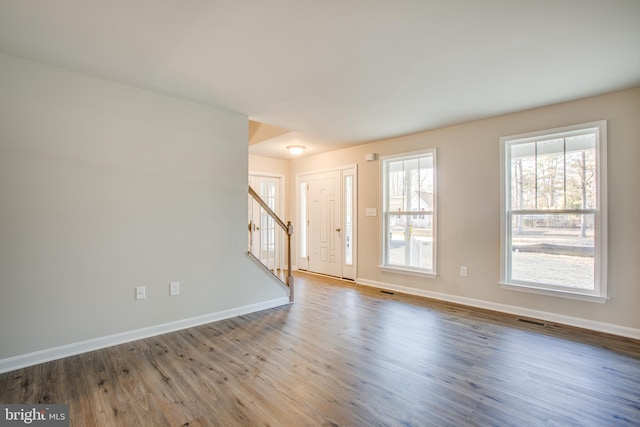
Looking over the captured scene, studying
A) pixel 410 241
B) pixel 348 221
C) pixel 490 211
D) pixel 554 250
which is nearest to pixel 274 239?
pixel 348 221

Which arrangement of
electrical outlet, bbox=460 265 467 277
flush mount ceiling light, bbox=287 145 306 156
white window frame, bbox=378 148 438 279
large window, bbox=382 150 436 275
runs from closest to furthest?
electrical outlet, bbox=460 265 467 277 → white window frame, bbox=378 148 438 279 → large window, bbox=382 150 436 275 → flush mount ceiling light, bbox=287 145 306 156

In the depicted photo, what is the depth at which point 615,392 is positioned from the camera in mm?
2111

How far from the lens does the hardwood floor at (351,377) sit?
187 centimetres

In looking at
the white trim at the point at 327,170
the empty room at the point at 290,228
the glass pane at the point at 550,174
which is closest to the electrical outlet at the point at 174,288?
the empty room at the point at 290,228

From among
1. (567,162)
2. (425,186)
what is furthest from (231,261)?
(567,162)

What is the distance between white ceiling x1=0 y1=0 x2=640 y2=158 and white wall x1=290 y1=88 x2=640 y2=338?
328 mm

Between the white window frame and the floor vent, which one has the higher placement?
the white window frame

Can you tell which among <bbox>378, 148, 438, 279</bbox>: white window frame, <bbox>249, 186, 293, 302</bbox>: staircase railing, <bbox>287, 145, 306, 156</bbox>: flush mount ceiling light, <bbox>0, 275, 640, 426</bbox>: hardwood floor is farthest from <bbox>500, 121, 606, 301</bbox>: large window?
<bbox>287, 145, 306, 156</bbox>: flush mount ceiling light

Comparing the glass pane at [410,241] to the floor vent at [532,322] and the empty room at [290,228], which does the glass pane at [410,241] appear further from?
the floor vent at [532,322]

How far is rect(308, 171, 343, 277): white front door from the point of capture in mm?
5781

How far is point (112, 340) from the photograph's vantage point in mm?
2826

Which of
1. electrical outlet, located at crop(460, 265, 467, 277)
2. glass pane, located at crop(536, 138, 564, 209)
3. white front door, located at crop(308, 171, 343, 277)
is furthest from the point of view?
white front door, located at crop(308, 171, 343, 277)

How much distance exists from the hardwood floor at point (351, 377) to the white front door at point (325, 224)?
249 centimetres

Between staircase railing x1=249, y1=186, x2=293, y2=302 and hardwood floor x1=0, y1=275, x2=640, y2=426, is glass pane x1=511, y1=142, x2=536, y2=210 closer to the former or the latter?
hardwood floor x1=0, y1=275, x2=640, y2=426
